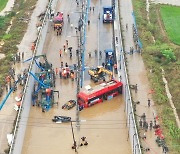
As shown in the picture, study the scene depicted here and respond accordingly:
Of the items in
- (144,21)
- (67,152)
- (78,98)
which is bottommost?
(67,152)

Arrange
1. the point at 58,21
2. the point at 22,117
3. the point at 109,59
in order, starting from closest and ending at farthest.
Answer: the point at 22,117, the point at 109,59, the point at 58,21

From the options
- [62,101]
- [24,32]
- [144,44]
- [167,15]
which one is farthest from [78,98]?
[167,15]

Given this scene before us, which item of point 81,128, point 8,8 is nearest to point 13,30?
point 8,8

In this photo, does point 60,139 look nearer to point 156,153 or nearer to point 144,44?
point 156,153

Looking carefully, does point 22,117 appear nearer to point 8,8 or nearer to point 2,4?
point 8,8

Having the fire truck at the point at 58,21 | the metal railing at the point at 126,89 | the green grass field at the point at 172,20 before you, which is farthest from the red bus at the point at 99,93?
the fire truck at the point at 58,21

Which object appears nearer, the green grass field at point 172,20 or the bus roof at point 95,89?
the bus roof at point 95,89

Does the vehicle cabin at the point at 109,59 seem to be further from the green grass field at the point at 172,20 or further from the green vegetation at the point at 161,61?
the green grass field at the point at 172,20
